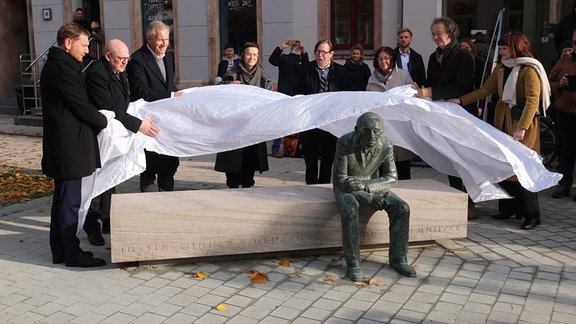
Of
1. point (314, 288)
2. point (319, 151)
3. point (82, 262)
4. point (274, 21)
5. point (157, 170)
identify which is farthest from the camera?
point (274, 21)

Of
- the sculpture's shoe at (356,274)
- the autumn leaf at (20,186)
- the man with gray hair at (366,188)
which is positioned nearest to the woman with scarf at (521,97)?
the man with gray hair at (366,188)

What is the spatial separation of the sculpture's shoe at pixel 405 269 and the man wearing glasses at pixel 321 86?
232 centimetres

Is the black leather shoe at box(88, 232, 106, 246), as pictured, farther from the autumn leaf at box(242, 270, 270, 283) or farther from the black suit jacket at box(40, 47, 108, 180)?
the autumn leaf at box(242, 270, 270, 283)

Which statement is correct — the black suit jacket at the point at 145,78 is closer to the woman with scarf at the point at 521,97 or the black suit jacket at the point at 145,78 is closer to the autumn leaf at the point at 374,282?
the autumn leaf at the point at 374,282

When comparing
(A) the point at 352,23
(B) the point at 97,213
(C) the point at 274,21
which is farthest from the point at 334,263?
(C) the point at 274,21

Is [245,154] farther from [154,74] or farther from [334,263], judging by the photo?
[334,263]

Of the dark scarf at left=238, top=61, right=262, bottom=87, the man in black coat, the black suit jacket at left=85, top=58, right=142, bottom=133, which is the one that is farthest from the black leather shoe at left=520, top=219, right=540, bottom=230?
the black suit jacket at left=85, top=58, right=142, bottom=133

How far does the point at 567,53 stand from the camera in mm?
8414

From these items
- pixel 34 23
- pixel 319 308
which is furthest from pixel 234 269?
pixel 34 23

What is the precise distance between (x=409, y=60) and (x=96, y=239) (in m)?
4.86

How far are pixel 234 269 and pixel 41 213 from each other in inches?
130

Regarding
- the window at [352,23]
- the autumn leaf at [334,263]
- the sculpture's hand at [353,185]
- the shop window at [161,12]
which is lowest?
the autumn leaf at [334,263]

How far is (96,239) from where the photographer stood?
6254 millimetres

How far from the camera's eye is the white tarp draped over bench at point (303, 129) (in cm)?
595
